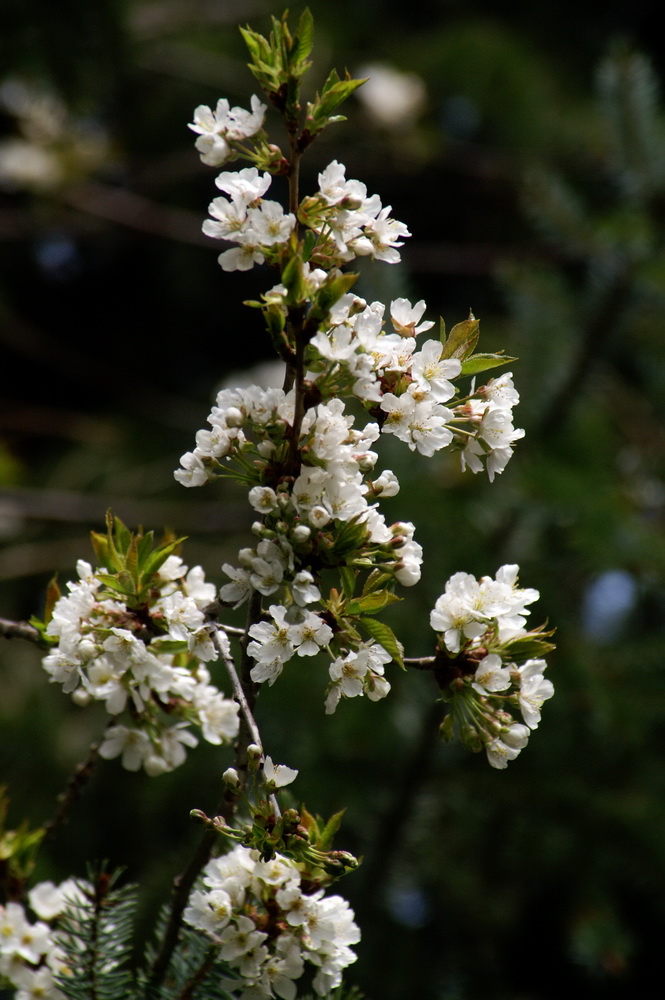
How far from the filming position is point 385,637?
2.28ft

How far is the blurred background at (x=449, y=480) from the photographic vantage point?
5.97ft

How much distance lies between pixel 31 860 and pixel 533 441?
1.42 metres

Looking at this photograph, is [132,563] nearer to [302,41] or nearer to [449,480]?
[302,41]

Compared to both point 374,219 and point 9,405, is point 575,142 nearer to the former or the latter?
point 9,405

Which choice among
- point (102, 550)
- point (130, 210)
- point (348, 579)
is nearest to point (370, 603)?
point (348, 579)

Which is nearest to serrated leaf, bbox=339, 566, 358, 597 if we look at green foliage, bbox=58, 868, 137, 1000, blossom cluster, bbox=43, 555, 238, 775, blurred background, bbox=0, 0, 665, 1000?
blossom cluster, bbox=43, 555, 238, 775

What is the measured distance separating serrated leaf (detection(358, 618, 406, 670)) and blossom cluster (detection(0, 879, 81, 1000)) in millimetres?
386

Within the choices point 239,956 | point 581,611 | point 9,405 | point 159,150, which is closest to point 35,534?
point 9,405

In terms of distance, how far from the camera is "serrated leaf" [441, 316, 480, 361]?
73 centimetres

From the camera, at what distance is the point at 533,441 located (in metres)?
1.97

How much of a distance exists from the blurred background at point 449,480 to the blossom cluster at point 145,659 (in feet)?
2.07

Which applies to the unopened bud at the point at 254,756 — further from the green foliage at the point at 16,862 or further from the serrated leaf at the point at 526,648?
the green foliage at the point at 16,862

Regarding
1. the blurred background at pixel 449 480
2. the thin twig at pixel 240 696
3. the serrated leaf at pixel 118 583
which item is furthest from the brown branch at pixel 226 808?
the blurred background at pixel 449 480

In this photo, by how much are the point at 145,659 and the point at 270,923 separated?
23 centimetres
